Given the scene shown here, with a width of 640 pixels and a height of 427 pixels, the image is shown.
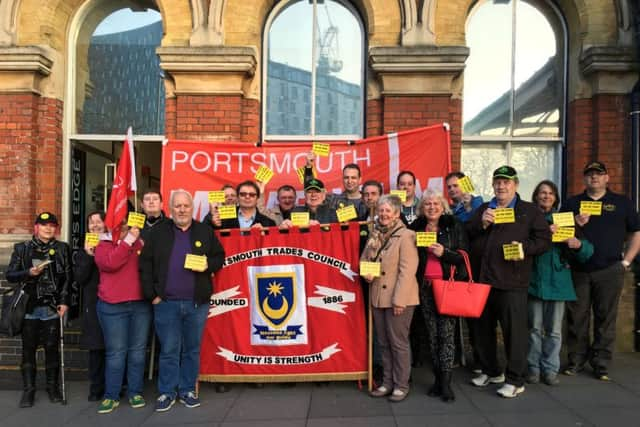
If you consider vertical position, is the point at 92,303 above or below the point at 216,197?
below

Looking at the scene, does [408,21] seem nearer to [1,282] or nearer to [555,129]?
[555,129]

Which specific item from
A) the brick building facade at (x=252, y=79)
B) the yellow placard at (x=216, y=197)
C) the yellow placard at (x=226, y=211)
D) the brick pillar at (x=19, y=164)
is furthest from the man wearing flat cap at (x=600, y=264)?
the brick pillar at (x=19, y=164)

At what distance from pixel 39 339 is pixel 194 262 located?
5.94ft

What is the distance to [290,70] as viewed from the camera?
7.44m

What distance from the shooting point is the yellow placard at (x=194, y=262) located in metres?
4.39

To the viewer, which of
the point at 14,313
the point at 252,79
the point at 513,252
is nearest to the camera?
the point at 513,252

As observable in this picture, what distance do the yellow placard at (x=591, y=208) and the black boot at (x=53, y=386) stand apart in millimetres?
5508

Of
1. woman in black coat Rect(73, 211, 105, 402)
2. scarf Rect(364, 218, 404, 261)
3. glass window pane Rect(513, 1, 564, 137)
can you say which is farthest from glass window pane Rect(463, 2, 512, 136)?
woman in black coat Rect(73, 211, 105, 402)

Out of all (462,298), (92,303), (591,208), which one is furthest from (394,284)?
(92,303)

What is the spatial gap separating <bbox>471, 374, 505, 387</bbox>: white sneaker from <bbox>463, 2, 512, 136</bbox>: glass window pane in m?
3.77

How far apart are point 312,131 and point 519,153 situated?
3.06 metres

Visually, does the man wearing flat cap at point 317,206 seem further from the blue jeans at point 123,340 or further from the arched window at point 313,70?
the arched window at point 313,70

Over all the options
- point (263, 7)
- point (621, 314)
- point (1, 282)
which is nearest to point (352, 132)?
point (263, 7)

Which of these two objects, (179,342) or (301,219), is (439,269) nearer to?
(301,219)
